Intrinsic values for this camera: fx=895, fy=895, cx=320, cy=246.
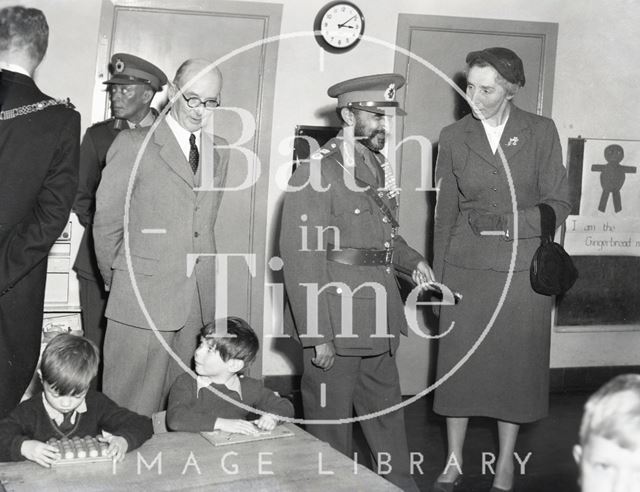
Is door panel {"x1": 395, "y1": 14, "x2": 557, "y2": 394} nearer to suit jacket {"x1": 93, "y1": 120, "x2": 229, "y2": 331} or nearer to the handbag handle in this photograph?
the handbag handle

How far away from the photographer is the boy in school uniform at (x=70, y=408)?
261 centimetres

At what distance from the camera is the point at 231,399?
3.06m

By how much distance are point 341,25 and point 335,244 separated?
97.2 inches

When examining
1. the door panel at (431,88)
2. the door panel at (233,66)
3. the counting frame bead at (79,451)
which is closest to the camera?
the counting frame bead at (79,451)

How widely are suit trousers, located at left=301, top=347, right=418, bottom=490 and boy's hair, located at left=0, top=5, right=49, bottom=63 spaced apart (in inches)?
63.0

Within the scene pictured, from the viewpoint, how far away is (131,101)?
16.0 ft

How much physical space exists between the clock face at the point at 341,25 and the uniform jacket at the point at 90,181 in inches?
61.7

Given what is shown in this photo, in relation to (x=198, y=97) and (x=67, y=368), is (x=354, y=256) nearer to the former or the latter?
(x=198, y=97)

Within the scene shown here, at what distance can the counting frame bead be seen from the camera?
2.30 meters

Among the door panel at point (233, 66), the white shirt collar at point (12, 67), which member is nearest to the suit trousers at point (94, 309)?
the door panel at point (233, 66)

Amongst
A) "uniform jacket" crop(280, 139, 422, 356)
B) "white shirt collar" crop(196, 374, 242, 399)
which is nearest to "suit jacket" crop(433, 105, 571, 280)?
"uniform jacket" crop(280, 139, 422, 356)

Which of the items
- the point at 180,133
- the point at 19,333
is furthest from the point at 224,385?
the point at 180,133

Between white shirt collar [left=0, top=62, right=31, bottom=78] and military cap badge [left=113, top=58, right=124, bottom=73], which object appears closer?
white shirt collar [left=0, top=62, right=31, bottom=78]

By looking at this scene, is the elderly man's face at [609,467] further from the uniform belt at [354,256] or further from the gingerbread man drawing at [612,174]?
the gingerbread man drawing at [612,174]
